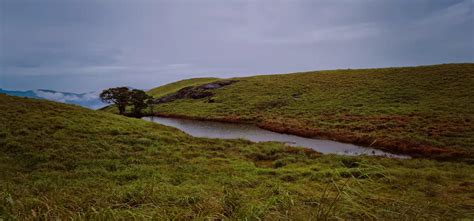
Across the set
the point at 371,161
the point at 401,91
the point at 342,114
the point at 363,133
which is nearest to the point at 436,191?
the point at 371,161

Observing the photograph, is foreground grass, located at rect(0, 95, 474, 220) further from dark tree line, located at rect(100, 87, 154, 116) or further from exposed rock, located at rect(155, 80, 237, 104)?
exposed rock, located at rect(155, 80, 237, 104)

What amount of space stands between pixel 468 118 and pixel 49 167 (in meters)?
Result: 36.2

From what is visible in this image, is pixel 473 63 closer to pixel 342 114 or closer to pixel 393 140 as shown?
pixel 342 114

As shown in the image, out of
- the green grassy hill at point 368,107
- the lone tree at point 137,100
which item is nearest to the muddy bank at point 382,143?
the green grassy hill at point 368,107

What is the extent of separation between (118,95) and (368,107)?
44264mm

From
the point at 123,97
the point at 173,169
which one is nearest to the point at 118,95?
the point at 123,97

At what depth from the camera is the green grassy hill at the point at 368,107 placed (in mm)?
24922

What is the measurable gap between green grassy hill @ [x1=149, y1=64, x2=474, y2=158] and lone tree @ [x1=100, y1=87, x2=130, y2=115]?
7.68 metres

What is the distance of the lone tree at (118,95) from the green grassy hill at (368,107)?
768 cm

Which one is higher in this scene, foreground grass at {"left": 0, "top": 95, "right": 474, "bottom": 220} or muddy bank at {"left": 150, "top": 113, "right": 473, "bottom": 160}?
foreground grass at {"left": 0, "top": 95, "right": 474, "bottom": 220}

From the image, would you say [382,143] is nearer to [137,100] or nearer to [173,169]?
[173,169]

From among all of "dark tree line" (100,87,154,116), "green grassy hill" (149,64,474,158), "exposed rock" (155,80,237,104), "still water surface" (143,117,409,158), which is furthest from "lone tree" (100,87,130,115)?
"still water surface" (143,117,409,158)

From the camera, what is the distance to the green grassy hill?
81.8 ft

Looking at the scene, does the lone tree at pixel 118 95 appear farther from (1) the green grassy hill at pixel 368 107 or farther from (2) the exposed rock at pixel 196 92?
(2) the exposed rock at pixel 196 92
